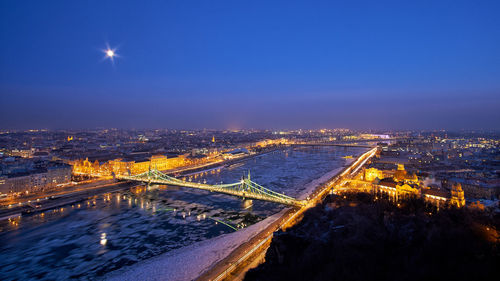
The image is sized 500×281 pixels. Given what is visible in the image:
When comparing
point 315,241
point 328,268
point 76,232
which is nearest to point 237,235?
point 315,241

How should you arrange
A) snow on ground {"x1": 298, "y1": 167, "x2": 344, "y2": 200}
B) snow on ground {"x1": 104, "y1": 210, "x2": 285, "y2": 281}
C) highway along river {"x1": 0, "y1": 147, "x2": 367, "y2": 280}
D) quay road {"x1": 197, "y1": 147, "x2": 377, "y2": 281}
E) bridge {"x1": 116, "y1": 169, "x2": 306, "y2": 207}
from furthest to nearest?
1. snow on ground {"x1": 298, "y1": 167, "x2": 344, "y2": 200}
2. bridge {"x1": 116, "y1": 169, "x2": 306, "y2": 207}
3. highway along river {"x1": 0, "y1": 147, "x2": 367, "y2": 280}
4. snow on ground {"x1": 104, "y1": 210, "x2": 285, "y2": 281}
5. quay road {"x1": 197, "y1": 147, "x2": 377, "y2": 281}

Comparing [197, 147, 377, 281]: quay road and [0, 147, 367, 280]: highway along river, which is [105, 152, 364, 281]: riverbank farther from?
[0, 147, 367, 280]: highway along river

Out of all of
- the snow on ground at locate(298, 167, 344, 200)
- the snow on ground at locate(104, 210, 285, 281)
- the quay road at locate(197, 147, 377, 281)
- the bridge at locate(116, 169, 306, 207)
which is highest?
the bridge at locate(116, 169, 306, 207)

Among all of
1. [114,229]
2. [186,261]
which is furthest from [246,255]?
[114,229]

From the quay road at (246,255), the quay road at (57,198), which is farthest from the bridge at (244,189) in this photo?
the quay road at (57,198)

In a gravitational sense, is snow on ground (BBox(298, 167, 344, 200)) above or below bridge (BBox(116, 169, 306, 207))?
below

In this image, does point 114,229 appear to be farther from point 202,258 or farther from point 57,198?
point 57,198

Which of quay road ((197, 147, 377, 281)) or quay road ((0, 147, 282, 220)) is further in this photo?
quay road ((0, 147, 282, 220))

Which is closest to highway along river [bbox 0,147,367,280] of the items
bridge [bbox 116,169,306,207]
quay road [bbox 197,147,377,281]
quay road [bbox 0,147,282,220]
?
bridge [bbox 116,169,306,207]
